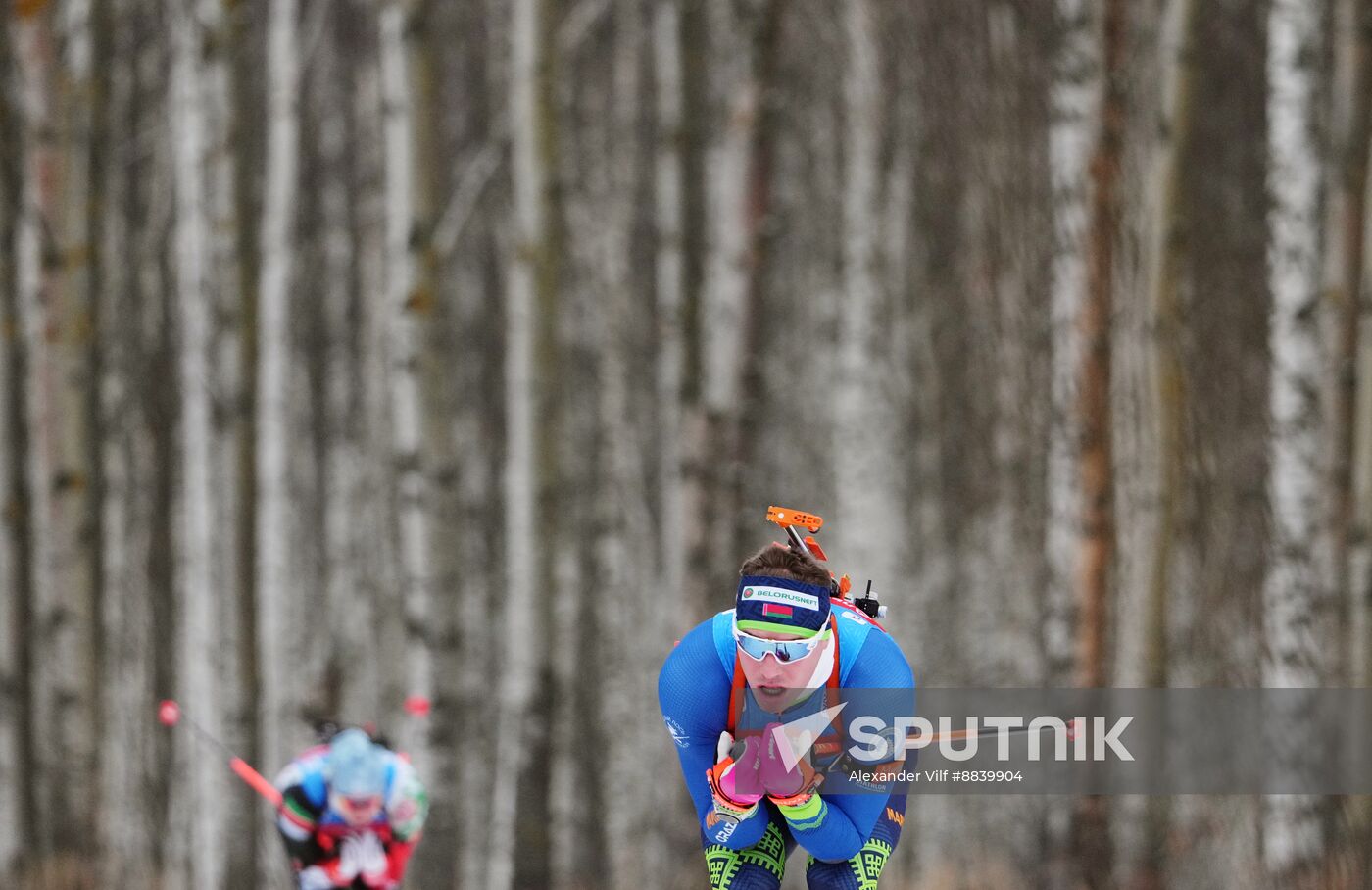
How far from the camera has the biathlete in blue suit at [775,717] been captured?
15.1 ft

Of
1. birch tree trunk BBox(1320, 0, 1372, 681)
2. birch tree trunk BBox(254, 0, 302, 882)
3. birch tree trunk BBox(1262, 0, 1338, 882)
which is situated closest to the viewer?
birch tree trunk BBox(1262, 0, 1338, 882)

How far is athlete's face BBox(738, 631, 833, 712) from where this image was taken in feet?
15.3

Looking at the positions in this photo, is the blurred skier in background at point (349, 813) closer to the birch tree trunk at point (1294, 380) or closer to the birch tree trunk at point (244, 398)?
the birch tree trunk at point (1294, 380)

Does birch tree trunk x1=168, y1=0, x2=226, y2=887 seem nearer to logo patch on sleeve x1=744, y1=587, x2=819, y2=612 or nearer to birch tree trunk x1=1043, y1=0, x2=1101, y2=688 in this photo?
birch tree trunk x1=1043, y1=0, x2=1101, y2=688

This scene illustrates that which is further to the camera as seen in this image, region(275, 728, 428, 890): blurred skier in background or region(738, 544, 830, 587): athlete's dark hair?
region(275, 728, 428, 890): blurred skier in background

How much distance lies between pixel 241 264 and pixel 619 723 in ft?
19.2

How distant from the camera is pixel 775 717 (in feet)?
15.8

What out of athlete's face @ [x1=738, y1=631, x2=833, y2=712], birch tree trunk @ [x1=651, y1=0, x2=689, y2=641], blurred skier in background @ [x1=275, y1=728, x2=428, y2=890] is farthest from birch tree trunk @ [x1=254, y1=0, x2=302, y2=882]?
athlete's face @ [x1=738, y1=631, x2=833, y2=712]

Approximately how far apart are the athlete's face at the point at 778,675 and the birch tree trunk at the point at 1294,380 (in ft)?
15.6

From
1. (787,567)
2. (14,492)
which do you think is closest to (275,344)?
(14,492)

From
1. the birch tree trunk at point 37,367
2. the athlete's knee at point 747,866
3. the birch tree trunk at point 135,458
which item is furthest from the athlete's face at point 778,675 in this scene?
the birch tree trunk at point 135,458

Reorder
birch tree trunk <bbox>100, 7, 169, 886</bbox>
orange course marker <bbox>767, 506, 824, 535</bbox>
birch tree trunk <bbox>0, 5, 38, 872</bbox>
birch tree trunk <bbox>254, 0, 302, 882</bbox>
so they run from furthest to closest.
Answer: birch tree trunk <bbox>100, 7, 169, 886</bbox> → birch tree trunk <bbox>0, 5, 38, 872</bbox> → birch tree trunk <bbox>254, 0, 302, 882</bbox> → orange course marker <bbox>767, 506, 824, 535</bbox>

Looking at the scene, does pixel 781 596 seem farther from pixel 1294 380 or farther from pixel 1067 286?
pixel 1067 286

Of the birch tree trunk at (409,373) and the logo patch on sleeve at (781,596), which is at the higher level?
the birch tree trunk at (409,373)
